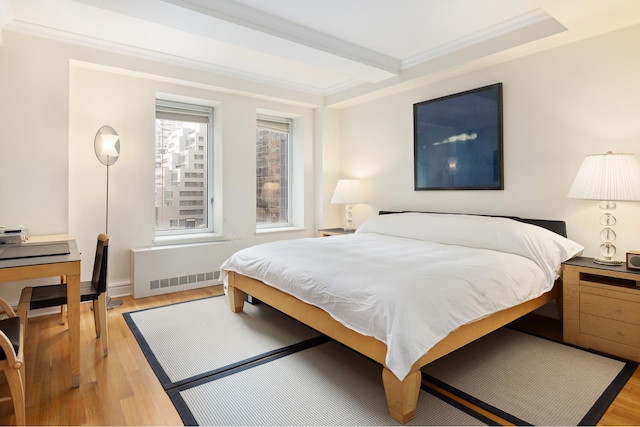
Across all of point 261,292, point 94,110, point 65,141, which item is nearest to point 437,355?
point 261,292

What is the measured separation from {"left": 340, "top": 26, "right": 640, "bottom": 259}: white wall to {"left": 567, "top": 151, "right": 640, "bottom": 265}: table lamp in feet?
0.65

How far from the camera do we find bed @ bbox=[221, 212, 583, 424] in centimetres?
170

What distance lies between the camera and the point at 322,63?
3609 mm

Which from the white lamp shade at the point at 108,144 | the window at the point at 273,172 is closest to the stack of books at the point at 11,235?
the white lamp shade at the point at 108,144

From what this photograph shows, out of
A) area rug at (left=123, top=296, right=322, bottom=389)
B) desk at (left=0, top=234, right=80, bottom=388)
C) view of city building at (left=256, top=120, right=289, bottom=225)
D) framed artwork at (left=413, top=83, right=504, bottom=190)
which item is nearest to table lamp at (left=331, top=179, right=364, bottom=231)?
framed artwork at (left=413, top=83, right=504, bottom=190)

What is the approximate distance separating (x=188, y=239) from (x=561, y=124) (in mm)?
4013

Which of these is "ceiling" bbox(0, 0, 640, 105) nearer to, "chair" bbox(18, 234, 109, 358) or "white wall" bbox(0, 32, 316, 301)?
"white wall" bbox(0, 32, 316, 301)

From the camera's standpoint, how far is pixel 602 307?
2.42 meters

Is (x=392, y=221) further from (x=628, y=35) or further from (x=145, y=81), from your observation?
(x=145, y=81)

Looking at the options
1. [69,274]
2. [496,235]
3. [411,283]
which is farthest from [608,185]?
[69,274]

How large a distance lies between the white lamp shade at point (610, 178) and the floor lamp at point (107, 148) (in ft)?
13.4

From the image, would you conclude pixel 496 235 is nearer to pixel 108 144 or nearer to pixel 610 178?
pixel 610 178

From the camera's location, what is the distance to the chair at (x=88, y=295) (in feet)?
7.23

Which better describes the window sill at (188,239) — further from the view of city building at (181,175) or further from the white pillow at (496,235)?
the white pillow at (496,235)
